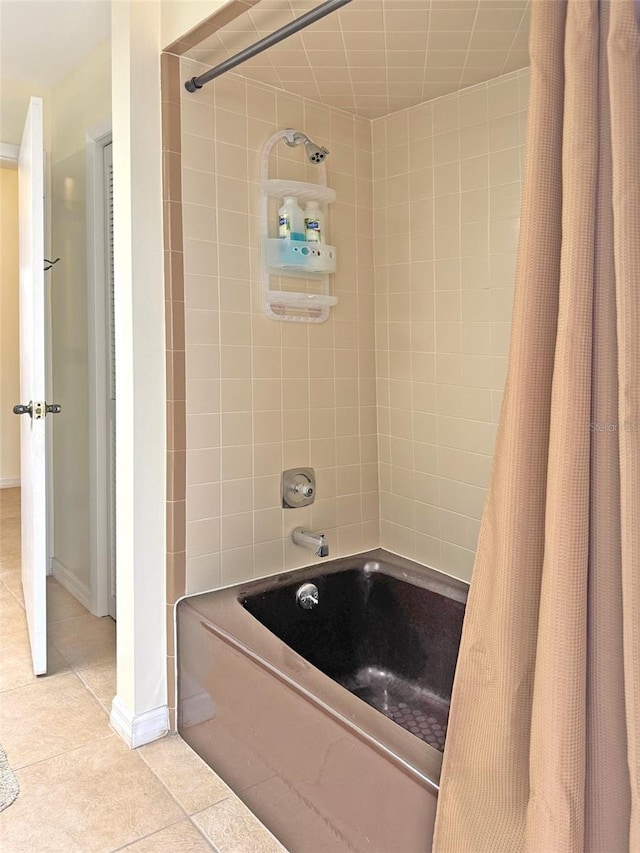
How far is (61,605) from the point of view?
305cm

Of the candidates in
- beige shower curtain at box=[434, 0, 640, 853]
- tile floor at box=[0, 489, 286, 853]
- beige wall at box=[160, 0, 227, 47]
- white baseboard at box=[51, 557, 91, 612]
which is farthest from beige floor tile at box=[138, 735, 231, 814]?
beige wall at box=[160, 0, 227, 47]

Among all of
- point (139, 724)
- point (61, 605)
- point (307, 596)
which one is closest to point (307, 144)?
point (307, 596)

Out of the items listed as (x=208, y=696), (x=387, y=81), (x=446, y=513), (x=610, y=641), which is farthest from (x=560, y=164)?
(x=208, y=696)

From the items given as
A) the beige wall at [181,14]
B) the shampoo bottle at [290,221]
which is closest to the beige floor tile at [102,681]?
the shampoo bottle at [290,221]

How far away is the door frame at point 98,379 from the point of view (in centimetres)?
285

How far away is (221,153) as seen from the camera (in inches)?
81.3

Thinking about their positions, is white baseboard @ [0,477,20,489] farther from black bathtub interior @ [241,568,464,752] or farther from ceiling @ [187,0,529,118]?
ceiling @ [187,0,529,118]

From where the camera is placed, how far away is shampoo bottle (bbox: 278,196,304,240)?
2.17 meters

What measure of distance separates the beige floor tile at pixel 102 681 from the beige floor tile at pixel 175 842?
2.04ft

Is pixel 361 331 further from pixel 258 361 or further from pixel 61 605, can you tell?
pixel 61 605

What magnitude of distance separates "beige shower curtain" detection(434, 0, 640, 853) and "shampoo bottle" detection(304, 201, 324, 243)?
3.96 ft

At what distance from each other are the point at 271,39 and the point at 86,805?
1.98 meters

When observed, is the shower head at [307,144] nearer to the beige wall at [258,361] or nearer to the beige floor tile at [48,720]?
the beige wall at [258,361]

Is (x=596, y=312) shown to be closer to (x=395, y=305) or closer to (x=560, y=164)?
(x=560, y=164)
